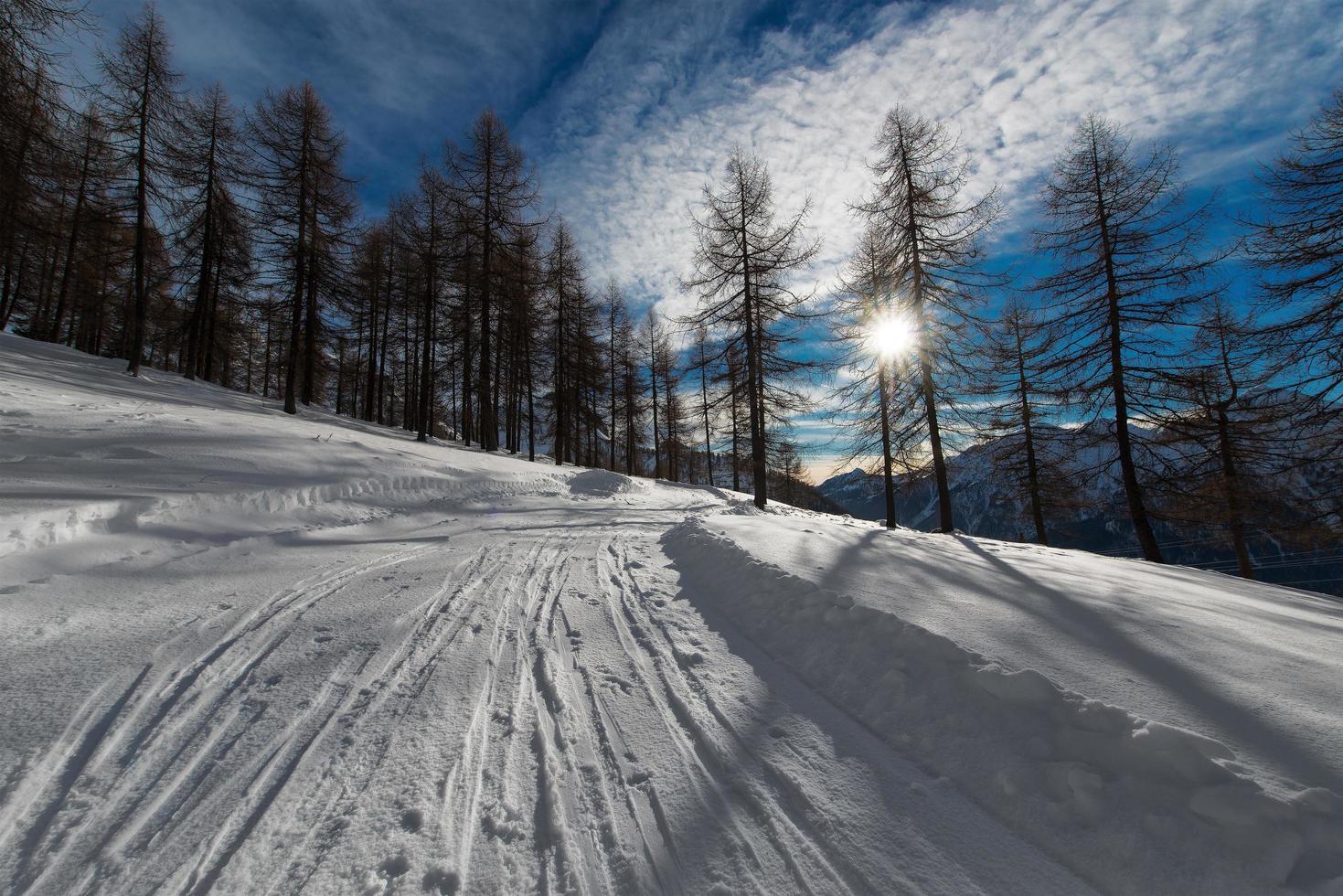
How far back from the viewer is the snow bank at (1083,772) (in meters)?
1.50

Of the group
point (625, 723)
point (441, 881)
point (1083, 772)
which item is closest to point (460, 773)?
point (441, 881)

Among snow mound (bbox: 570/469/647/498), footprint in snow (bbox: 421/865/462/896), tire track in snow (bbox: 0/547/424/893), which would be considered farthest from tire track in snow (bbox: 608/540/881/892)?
snow mound (bbox: 570/469/647/498)

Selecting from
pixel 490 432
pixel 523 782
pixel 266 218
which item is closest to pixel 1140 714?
pixel 523 782

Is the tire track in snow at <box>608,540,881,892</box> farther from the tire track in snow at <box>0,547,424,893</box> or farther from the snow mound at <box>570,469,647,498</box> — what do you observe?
the snow mound at <box>570,469,647,498</box>

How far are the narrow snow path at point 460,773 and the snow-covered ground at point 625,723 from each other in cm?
1

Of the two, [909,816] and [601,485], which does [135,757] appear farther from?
[601,485]

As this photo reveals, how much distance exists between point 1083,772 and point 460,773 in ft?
8.87

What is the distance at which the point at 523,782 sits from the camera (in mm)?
2012

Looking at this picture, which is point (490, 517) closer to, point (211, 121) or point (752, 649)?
point (752, 649)

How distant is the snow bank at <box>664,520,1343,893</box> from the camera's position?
4.91ft

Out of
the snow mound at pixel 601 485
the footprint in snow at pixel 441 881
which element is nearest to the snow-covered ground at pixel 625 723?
the footprint in snow at pixel 441 881

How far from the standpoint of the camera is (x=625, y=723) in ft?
8.05

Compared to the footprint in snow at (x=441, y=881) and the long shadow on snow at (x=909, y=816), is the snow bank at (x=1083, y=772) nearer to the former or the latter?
the long shadow on snow at (x=909, y=816)

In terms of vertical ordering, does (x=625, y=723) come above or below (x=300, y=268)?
below
